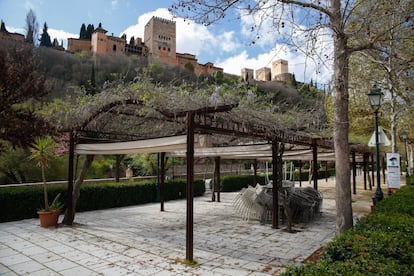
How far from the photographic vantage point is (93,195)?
8164mm

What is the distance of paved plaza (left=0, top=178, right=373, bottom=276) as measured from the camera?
352cm

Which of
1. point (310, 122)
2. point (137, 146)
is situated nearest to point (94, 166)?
point (137, 146)

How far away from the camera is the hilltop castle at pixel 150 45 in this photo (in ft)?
188

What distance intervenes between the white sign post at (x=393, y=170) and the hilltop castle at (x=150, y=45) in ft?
168

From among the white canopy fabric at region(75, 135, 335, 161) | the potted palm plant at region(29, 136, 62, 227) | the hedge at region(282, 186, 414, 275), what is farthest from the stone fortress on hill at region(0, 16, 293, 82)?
the hedge at region(282, 186, 414, 275)

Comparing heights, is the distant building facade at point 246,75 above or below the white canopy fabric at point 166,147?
above

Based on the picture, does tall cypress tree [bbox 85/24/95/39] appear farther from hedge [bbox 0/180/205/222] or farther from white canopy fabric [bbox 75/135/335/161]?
white canopy fabric [bbox 75/135/335/161]

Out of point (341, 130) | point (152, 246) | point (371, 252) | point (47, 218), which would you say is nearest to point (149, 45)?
point (47, 218)

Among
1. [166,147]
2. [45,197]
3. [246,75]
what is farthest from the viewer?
[246,75]

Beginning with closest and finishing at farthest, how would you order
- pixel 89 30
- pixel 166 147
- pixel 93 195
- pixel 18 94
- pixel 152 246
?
pixel 18 94 → pixel 152 246 → pixel 166 147 → pixel 93 195 → pixel 89 30

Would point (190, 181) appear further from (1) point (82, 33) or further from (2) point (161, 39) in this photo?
(1) point (82, 33)

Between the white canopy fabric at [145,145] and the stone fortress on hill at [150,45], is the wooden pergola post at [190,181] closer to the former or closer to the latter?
the white canopy fabric at [145,145]

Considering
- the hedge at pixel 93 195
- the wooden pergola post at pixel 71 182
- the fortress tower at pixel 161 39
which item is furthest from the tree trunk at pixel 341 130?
the fortress tower at pixel 161 39

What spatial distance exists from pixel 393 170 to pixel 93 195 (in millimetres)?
8539
